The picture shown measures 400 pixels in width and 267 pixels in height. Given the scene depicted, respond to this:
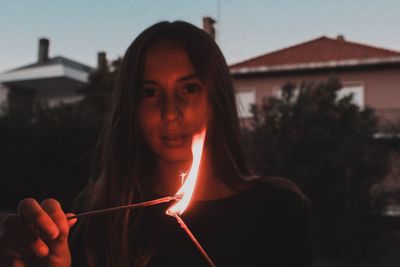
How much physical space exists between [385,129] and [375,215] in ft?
19.7

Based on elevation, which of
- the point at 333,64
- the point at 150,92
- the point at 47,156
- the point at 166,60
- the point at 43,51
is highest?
the point at 43,51

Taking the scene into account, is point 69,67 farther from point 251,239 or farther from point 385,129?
point 251,239

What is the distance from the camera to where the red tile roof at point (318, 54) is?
25562 mm

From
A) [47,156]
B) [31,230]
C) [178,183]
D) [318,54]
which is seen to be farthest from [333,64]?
[31,230]

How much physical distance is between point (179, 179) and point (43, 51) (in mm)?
35866

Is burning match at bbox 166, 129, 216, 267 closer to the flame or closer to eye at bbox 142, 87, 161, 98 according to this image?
the flame

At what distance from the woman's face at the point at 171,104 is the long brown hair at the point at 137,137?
63 mm

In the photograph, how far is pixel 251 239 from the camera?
2.00m

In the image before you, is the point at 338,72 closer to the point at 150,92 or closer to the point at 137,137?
the point at 137,137

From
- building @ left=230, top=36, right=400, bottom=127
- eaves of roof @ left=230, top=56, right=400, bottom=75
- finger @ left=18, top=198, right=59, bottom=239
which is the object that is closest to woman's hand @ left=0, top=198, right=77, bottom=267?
finger @ left=18, top=198, right=59, bottom=239

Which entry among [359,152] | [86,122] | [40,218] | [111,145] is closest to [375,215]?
[359,152]

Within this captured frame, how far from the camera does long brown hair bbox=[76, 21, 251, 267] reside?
214cm

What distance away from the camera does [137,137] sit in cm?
233

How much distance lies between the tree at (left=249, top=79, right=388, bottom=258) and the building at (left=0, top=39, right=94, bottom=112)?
62.6 ft
